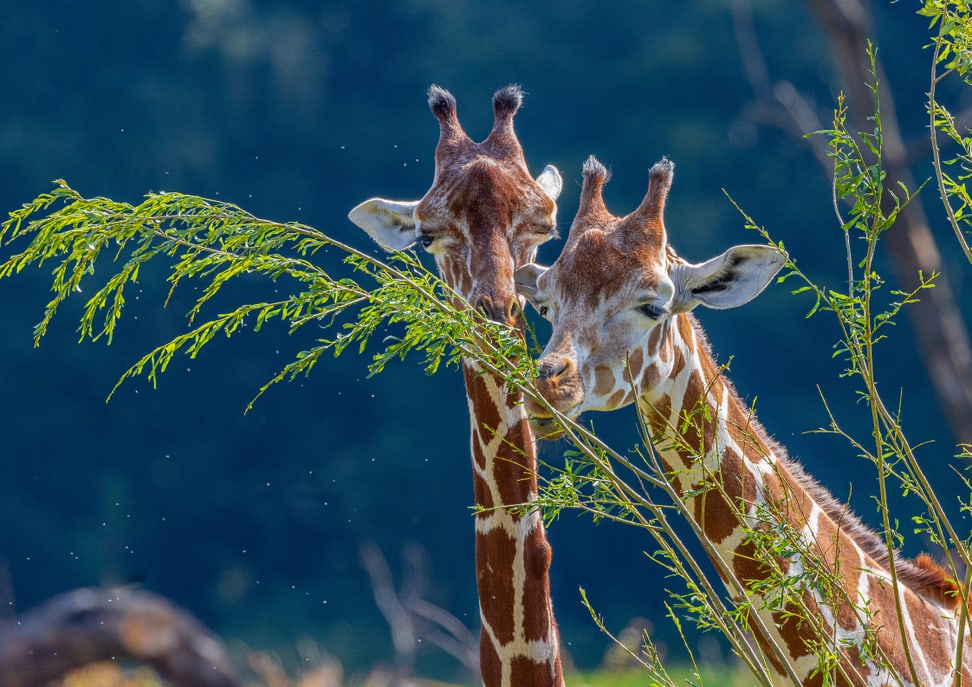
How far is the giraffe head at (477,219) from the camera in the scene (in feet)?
9.55

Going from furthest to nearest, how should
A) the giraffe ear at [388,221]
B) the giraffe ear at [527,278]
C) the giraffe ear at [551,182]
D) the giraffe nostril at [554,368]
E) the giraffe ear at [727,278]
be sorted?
1. the giraffe ear at [551,182]
2. the giraffe ear at [388,221]
3. the giraffe ear at [527,278]
4. the giraffe ear at [727,278]
5. the giraffe nostril at [554,368]

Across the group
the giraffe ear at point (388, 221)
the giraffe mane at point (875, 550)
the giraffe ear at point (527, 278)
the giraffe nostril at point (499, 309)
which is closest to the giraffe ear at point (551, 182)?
the giraffe ear at point (388, 221)

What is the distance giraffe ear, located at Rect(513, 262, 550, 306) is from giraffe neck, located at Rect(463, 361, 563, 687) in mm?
197

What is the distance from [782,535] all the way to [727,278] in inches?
22.1

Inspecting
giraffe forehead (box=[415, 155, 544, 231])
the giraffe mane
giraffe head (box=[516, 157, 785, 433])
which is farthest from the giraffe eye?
giraffe forehead (box=[415, 155, 544, 231])

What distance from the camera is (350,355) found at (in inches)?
434

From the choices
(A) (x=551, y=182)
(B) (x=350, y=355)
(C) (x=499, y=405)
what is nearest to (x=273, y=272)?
(C) (x=499, y=405)

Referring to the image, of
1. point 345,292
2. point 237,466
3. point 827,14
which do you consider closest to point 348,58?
point 237,466

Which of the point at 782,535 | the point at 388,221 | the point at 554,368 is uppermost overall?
the point at 388,221

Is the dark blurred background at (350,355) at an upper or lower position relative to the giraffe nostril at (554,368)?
upper

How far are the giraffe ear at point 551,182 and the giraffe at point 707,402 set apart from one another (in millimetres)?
596

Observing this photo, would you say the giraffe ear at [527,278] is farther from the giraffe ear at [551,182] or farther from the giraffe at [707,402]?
the giraffe ear at [551,182]

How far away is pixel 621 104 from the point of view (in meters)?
11.9

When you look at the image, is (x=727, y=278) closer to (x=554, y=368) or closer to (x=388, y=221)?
(x=554, y=368)
